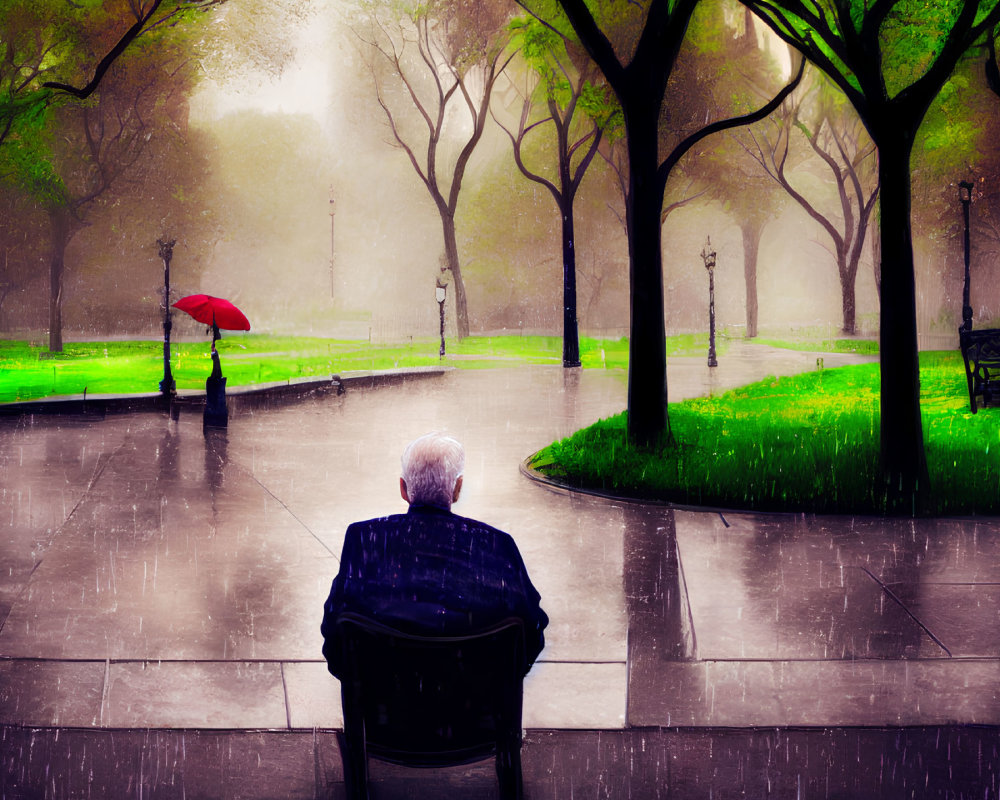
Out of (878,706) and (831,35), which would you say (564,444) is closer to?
(831,35)

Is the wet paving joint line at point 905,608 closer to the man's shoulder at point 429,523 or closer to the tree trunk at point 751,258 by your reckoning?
the man's shoulder at point 429,523

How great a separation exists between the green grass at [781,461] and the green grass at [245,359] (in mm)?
14578

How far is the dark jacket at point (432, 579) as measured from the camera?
3.42 metres

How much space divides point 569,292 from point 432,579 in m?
29.5

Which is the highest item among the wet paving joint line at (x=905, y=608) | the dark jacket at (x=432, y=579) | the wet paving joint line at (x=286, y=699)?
the dark jacket at (x=432, y=579)

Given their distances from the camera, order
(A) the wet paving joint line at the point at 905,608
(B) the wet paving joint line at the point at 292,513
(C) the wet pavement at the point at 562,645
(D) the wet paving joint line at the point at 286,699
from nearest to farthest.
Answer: (C) the wet pavement at the point at 562,645 < (D) the wet paving joint line at the point at 286,699 < (A) the wet paving joint line at the point at 905,608 < (B) the wet paving joint line at the point at 292,513

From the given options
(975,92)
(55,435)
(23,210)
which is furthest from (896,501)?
(23,210)

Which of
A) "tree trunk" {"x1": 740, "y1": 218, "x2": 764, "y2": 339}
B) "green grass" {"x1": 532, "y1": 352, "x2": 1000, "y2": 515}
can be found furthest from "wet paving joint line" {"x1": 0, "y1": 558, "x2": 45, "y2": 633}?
"tree trunk" {"x1": 740, "y1": 218, "x2": 764, "y2": 339}

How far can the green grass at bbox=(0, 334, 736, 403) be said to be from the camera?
28953 mm

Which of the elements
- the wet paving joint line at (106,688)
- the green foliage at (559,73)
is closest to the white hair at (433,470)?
the wet paving joint line at (106,688)

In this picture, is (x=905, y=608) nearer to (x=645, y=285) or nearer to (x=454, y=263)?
(x=645, y=285)

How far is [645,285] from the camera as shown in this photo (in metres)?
13.6

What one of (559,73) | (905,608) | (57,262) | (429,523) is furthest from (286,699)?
(57,262)

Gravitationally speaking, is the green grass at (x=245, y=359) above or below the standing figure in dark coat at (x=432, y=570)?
above
